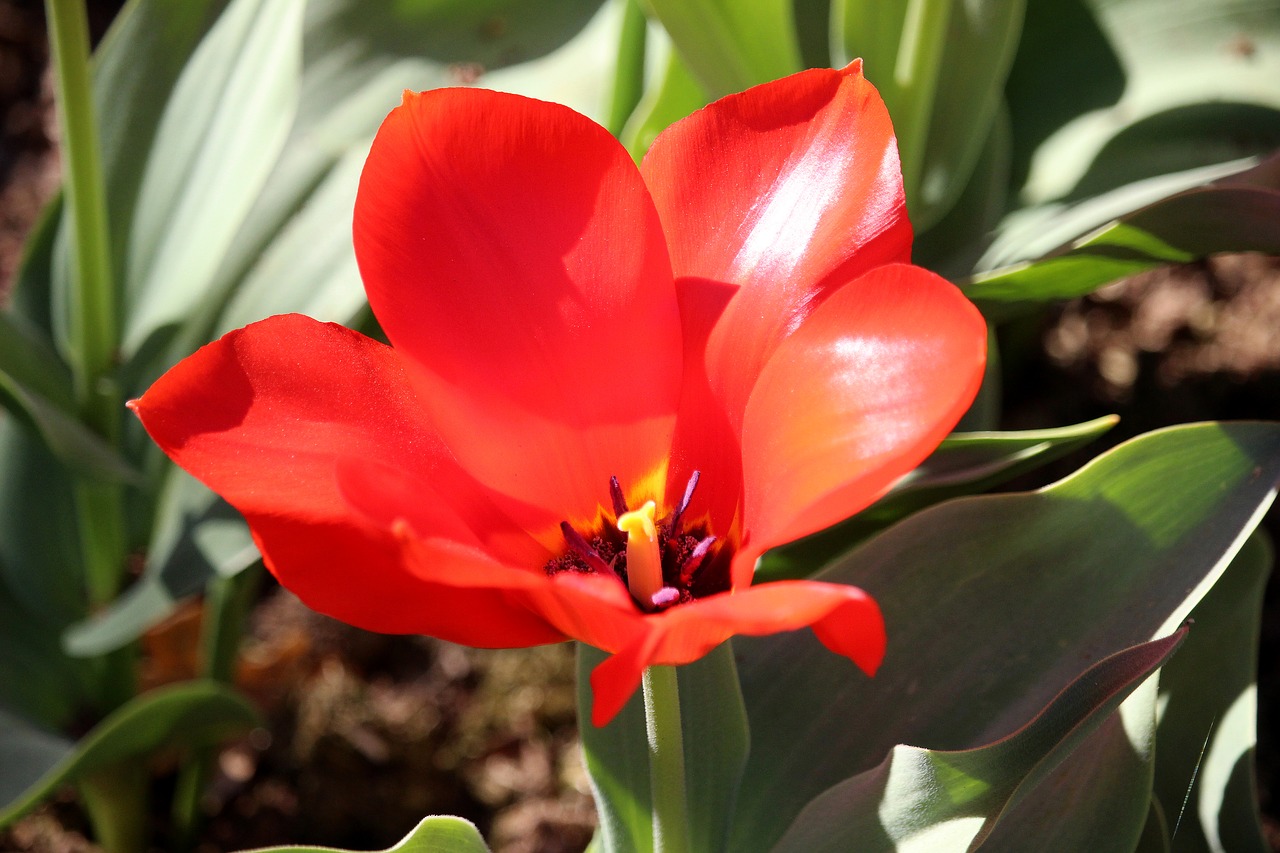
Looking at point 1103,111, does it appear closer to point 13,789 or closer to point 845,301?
point 845,301

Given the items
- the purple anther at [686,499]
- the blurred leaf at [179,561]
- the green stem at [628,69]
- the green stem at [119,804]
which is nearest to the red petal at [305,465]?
the purple anther at [686,499]

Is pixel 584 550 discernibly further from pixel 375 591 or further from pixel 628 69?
pixel 628 69

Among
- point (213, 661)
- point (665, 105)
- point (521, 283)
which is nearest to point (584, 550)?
point (521, 283)

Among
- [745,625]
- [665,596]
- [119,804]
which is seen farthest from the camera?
[119,804]

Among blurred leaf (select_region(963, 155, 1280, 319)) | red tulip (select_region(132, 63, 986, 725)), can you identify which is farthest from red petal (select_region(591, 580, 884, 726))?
blurred leaf (select_region(963, 155, 1280, 319))

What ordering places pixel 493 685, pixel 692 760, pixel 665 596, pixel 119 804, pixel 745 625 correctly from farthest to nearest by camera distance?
pixel 493 685 < pixel 119 804 < pixel 692 760 < pixel 665 596 < pixel 745 625

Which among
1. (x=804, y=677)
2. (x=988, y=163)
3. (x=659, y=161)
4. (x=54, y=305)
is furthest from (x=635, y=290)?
(x=54, y=305)
